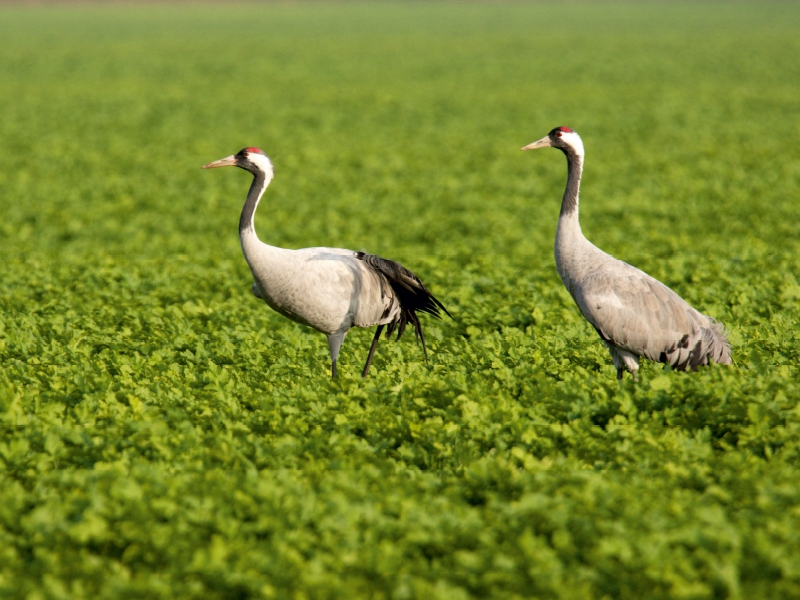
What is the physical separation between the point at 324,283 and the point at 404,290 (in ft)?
2.91

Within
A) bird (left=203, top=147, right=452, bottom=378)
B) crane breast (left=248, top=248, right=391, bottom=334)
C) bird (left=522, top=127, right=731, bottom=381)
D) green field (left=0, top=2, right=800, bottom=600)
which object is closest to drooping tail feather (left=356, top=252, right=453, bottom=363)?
bird (left=203, top=147, right=452, bottom=378)

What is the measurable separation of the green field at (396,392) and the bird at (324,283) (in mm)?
462

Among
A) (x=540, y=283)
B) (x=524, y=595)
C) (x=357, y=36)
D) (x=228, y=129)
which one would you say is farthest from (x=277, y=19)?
(x=524, y=595)

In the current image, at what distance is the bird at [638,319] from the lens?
284 inches

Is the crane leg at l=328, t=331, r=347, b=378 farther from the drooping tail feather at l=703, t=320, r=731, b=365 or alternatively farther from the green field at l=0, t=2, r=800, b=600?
the drooping tail feather at l=703, t=320, r=731, b=365

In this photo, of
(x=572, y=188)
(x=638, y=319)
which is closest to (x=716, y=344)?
(x=638, y=319)

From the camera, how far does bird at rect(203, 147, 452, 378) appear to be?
7379 millimetres

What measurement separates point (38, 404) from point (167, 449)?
4.43 feet

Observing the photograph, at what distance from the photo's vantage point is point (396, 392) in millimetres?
6844

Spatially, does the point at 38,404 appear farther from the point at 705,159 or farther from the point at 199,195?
the point at 705,159

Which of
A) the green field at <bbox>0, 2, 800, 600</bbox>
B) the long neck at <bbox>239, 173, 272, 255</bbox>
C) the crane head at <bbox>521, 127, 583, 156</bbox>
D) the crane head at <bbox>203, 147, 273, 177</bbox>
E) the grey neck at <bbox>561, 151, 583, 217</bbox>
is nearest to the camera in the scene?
the green field at <bbox>0, 2, 800, 600</bbox>

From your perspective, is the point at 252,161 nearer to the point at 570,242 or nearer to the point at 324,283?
the point at 324,283

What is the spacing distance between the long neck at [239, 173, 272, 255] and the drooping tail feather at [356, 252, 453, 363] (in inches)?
40.0

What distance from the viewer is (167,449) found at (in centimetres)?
583
